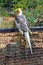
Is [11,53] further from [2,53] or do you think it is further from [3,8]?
[3,8]

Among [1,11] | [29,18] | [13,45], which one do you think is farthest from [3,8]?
[13,45]

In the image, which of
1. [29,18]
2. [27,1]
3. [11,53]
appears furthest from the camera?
[27,1]

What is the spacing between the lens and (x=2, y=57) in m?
6.71

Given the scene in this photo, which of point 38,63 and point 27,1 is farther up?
point 27,1

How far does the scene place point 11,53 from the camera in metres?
6.66

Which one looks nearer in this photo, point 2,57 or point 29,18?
point 2,57

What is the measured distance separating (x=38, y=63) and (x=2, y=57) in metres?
0.61

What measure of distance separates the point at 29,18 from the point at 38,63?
1.22m

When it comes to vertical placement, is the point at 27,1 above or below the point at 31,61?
above

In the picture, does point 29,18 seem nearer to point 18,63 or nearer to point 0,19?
point 0,19

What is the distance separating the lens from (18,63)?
21.9 feet

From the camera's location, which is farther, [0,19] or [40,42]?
[0,19]

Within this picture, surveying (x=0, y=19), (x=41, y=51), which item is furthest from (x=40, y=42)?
(x=0, y=19)

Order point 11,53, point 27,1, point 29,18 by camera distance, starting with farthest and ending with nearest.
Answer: point 27,1
point 29,18
point 11,53
